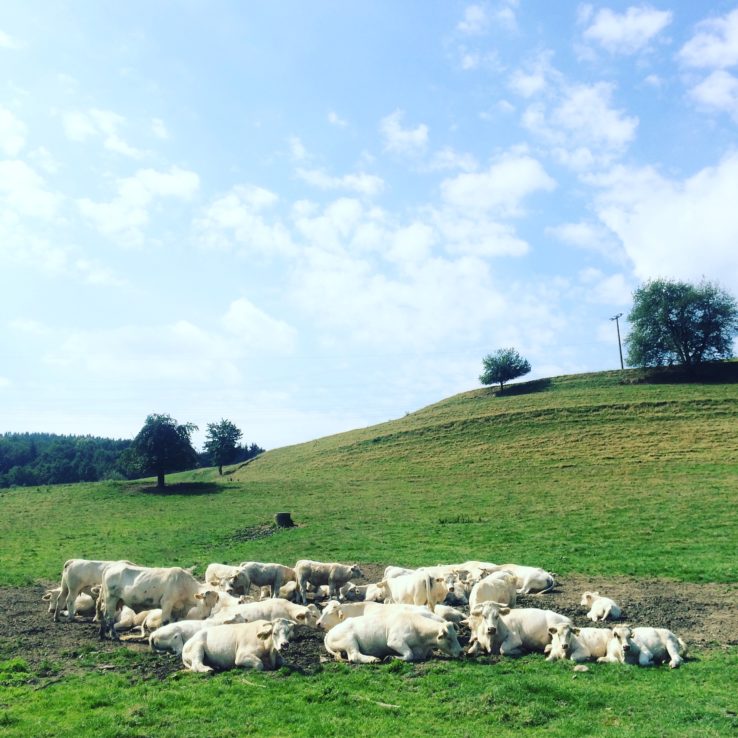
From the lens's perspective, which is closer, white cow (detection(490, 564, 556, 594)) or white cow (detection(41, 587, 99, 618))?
white cow (detection(41, 587, 99, 618))

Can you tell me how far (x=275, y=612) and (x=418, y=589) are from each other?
353 centimetres

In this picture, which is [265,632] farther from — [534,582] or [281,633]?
[534,582]

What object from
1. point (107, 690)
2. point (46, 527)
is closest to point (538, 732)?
point (107, 690)

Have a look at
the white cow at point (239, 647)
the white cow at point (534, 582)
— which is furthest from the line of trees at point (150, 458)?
the white cow at point (239, 647)

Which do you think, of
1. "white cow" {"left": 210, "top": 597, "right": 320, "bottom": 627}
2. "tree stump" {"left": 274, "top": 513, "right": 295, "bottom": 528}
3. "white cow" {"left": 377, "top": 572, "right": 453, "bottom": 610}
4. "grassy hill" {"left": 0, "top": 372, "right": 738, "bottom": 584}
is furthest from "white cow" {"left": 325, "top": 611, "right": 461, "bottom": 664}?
"tree stump" {"left": 274, "top": 513, "right": 295, "bottom": 528}

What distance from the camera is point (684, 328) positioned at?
91.3 metres

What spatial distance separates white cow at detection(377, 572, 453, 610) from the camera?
15.9 metres

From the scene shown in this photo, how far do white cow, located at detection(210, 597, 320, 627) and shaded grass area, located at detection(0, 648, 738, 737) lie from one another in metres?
2.74

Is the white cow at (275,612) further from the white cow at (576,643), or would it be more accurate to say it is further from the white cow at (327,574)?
the white cow at (576,643)

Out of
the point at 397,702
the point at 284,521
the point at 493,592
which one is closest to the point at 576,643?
the point at 397,702

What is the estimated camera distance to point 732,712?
910cm

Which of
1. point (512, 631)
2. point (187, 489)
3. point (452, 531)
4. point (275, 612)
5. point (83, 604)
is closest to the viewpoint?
point (512, 631)

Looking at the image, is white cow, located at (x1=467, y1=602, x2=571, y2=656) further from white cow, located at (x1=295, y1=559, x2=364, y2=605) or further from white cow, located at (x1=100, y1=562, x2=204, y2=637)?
white cow, located at (x1=295, y1=559, x2=364, y2=605)

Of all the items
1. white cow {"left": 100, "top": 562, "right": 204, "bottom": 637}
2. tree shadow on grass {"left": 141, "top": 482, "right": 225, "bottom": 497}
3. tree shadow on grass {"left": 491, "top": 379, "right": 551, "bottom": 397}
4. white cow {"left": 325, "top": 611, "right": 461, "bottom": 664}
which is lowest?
white cow {"left": 325, "top": 611, "right": 461, "bottom": 664}
